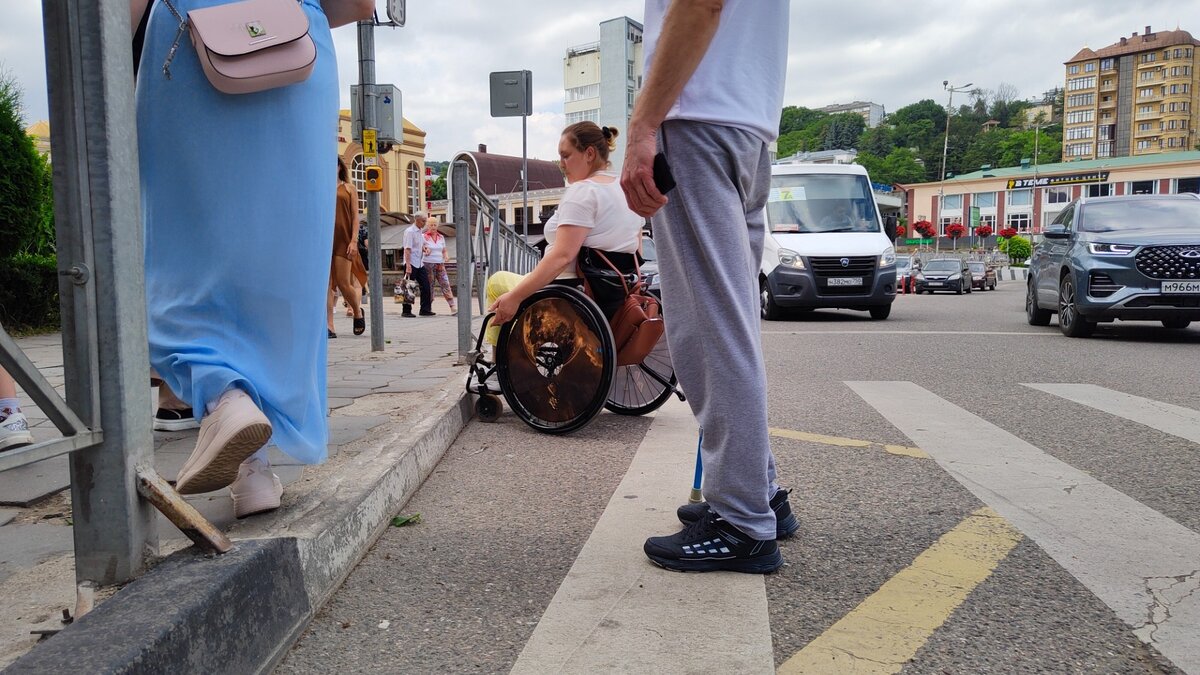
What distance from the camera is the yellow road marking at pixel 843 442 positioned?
12.7 ft

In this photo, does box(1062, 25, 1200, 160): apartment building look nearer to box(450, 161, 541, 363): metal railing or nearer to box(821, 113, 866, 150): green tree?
box(821, 113, 866, 150): green tree

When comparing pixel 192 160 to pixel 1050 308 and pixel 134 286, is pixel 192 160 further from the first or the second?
pixel 1050 308

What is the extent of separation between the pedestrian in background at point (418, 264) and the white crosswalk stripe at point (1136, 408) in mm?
10111

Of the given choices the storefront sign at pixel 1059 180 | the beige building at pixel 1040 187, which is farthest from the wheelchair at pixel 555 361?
the storefront sign at pixel 1059 180

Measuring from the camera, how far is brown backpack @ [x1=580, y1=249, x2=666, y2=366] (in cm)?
433

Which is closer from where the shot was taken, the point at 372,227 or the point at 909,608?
the point at 909,608

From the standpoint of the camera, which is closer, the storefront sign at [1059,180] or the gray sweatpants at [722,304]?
the gray sweatpants at [722,304]

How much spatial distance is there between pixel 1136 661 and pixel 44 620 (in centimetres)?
213

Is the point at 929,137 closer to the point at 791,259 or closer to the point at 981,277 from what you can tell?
the point at 981,277

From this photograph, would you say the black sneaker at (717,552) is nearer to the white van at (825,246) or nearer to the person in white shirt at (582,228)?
the person in white shirt at (582,228)

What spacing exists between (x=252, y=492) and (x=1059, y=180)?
359 feet

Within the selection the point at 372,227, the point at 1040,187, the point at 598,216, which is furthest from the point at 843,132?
the point at 598,216

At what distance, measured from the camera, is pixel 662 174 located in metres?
2.33

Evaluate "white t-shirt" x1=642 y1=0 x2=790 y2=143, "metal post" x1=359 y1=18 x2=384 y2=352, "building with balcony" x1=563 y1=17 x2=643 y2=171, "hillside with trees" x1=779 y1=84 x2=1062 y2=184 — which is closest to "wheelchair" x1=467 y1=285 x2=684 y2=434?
"white t-shirt" x1=642 y1=0 x2=790 y2=143
